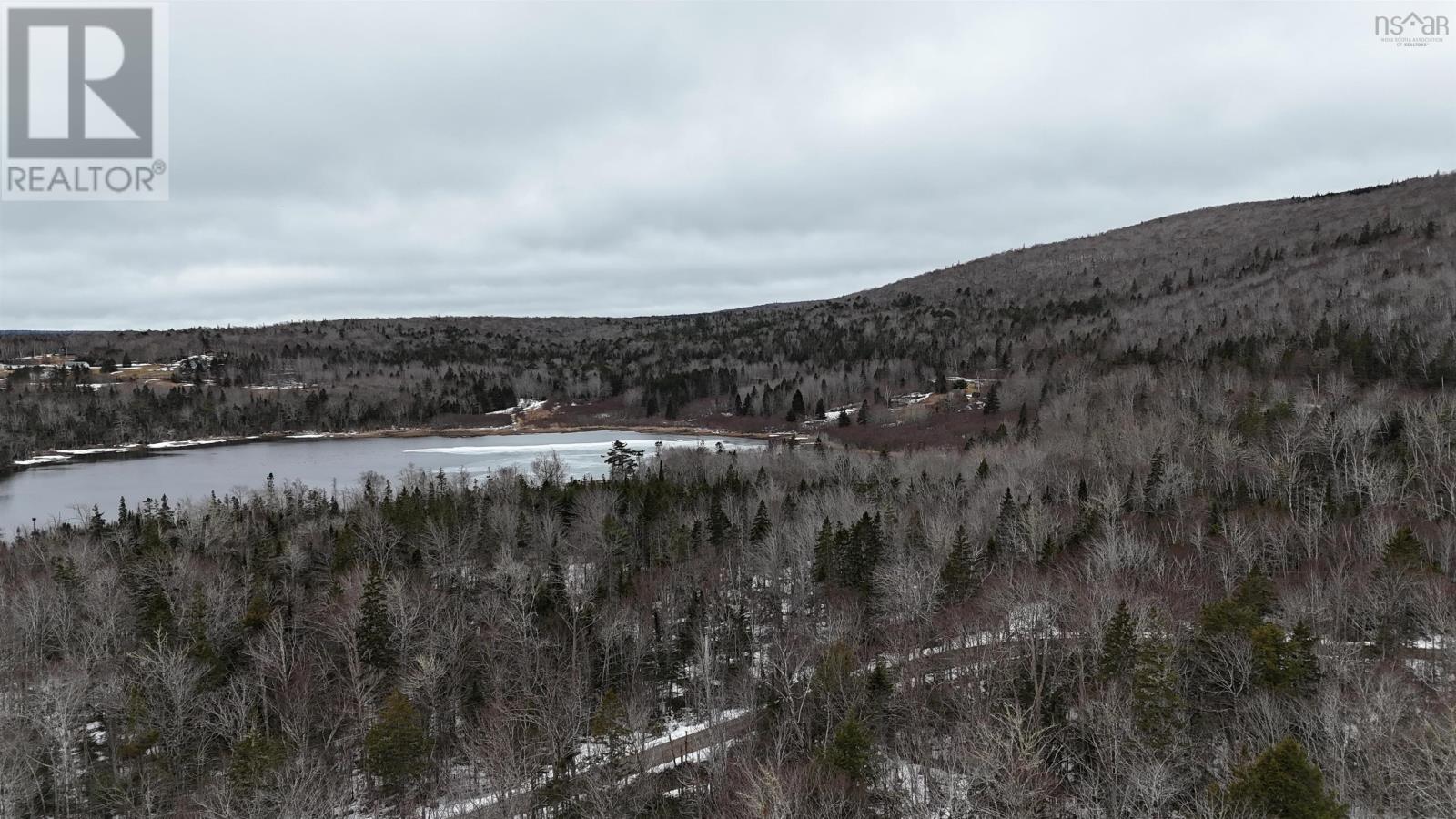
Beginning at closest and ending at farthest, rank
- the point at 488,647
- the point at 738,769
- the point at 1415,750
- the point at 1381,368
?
the point at 1415,750 → the point at 738,769 → the point at 488,647 → the point at 1381,368

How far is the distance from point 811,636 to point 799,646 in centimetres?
137

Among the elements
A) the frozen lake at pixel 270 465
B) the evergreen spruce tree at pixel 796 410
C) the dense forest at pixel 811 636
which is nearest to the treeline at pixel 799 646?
the dense forest at pixel 811 636

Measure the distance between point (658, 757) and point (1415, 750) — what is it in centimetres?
3225

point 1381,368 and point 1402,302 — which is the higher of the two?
point 1402,302

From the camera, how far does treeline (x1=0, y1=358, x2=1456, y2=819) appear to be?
29484 mm

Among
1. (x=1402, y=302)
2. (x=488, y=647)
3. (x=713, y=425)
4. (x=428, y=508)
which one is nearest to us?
(x=488, y=647)

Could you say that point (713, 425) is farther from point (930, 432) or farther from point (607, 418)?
point (930, 432)

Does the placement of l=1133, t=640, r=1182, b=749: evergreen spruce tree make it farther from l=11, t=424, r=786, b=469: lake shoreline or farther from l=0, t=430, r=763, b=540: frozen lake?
l=11, t=424, r=786, b=469: lake shoreline

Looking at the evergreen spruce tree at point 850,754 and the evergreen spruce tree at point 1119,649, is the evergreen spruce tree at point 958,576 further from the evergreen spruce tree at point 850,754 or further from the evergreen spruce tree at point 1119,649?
the evergreen spruce tree at point 850,754

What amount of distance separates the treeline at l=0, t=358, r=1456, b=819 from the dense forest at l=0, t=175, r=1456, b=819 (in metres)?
0.32

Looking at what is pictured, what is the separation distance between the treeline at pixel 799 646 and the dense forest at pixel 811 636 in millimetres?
322

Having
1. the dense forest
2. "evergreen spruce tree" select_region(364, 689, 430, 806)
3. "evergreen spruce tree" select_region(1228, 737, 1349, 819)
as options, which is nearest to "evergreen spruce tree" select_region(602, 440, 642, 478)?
the dense forest

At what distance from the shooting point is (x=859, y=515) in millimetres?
66625

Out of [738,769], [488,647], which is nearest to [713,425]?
[488,647]
